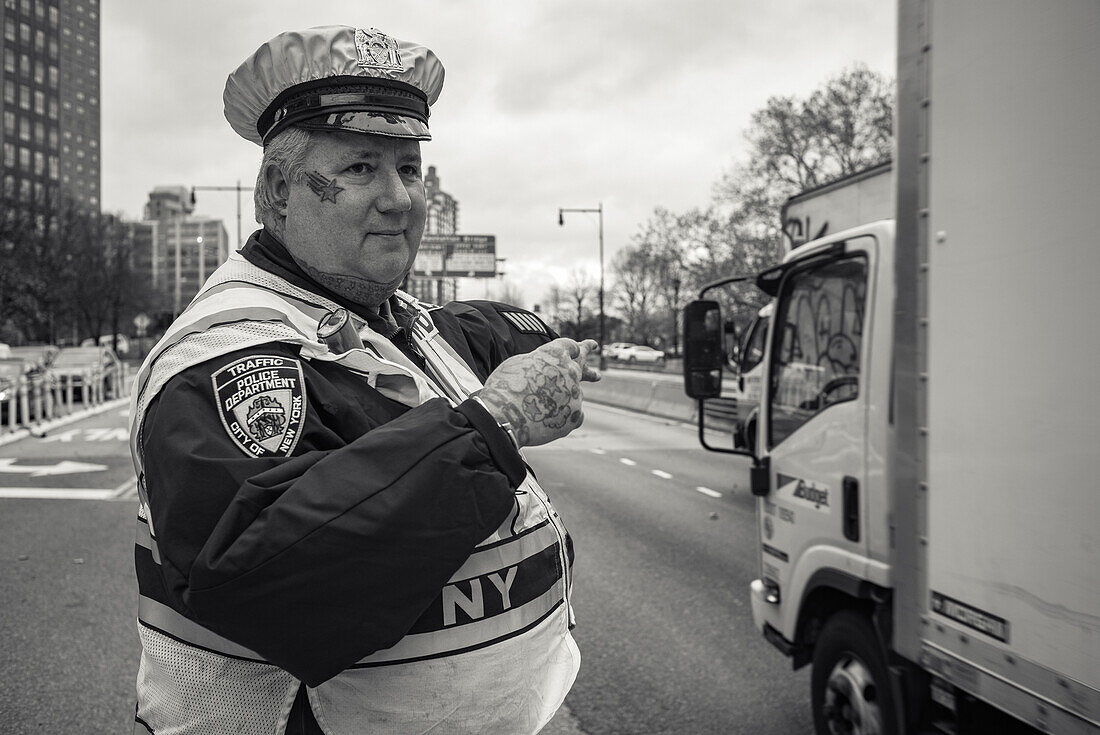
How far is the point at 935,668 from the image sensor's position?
2.39m

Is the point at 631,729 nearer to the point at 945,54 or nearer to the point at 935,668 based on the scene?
the point at 935,668

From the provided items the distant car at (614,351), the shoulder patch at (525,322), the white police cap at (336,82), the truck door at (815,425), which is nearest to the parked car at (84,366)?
the truck door at (815,425)

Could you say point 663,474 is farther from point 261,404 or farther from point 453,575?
point 261,404

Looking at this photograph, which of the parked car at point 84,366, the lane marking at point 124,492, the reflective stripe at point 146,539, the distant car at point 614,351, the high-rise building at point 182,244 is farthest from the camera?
the high-rise building at point 182,244

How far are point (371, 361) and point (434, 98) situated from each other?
65cm

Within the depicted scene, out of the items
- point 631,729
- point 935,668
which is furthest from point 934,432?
point 631,729

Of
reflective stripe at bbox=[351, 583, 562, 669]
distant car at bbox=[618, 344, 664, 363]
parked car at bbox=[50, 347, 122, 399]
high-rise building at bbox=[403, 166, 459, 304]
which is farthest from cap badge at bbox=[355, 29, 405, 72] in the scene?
distant car at bbox=[618, 344, 664, 363]

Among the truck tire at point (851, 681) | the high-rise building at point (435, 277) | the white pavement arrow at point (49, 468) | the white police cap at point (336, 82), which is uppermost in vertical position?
the high-rise building at point (435, 277)

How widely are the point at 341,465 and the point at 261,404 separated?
184 millimetres

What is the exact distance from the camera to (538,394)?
1391mm

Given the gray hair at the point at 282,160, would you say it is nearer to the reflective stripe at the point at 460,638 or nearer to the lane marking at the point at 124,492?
the reflective stripe at the point at 460,638

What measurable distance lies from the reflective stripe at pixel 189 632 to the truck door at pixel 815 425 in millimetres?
2391

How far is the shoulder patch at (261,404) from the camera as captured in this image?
4.15ft

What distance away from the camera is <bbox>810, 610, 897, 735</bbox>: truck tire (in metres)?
3.04
